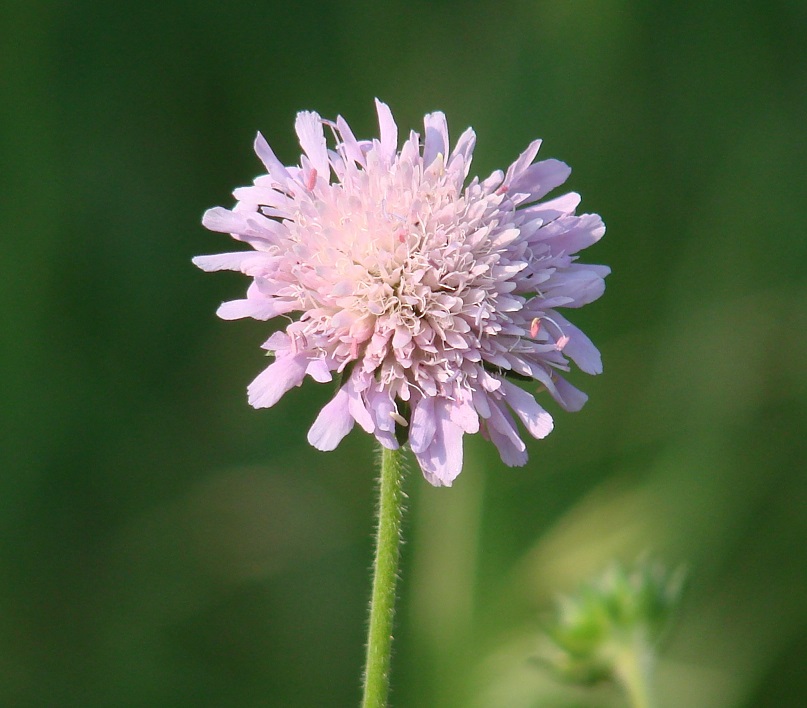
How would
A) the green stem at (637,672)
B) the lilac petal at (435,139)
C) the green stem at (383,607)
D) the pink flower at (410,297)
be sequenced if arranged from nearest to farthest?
the green stem at (383,607), the pink flower at (410,297), the lilac petal at (435,139), the green stem at (637,672)

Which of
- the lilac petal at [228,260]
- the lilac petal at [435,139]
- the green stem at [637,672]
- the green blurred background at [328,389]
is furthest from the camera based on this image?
the green blurred background at [328,389]

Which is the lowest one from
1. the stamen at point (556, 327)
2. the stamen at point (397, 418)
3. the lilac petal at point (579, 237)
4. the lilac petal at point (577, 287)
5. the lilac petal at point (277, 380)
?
the stamen at point (397, 418)

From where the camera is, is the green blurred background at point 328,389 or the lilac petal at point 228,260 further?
the green blurred background at point 328,389

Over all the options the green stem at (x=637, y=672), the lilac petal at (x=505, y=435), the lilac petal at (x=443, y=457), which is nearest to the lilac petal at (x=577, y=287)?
the lilac petal at (x=505, y=435)

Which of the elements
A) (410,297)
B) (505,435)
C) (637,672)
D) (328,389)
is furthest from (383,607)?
(328,389)

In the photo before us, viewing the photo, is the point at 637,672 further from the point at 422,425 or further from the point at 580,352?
the point at 422,425

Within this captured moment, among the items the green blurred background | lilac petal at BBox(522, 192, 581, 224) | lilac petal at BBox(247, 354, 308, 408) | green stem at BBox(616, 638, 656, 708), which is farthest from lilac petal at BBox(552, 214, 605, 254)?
the green blurred background

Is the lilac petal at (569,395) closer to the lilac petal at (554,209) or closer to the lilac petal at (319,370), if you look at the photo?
A: the lilac petal at (554,209)
